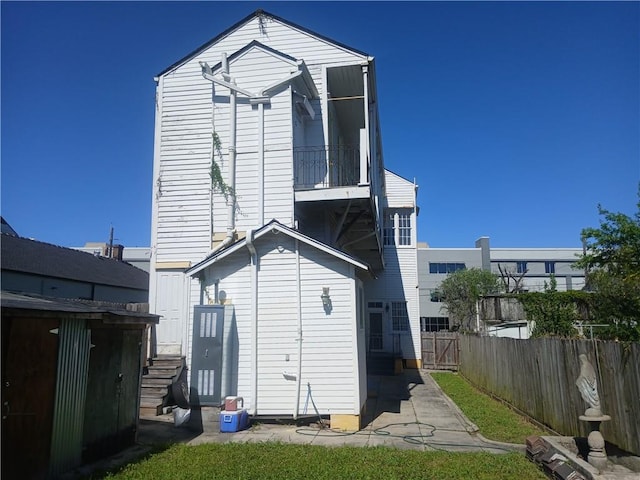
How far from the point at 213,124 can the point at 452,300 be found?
73.7ft

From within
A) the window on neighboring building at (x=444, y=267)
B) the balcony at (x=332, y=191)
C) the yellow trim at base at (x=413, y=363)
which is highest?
the window on neighboring building at (x=444, y=267)

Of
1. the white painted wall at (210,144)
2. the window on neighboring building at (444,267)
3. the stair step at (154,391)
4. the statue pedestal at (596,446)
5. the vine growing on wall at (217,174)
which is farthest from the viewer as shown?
the window on neighboring building at (444,267)

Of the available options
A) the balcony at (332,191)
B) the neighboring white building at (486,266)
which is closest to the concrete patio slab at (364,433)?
the balcony at (332,191)

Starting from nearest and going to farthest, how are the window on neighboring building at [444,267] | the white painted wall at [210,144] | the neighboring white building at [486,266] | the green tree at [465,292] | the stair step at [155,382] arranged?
the stair step at [155,382]
the white painted wall at [210,144]
the green tree at [465,292]
the neighboring white building at [486,266]
the window on neighboring building at [444,267]

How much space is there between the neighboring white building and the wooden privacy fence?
91.5 ft

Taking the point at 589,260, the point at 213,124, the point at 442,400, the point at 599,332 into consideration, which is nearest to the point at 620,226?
the point at 589,260

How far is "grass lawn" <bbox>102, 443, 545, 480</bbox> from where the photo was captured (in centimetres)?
593

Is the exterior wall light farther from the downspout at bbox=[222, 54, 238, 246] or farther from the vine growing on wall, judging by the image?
the vine growing on wall

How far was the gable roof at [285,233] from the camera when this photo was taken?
905 centimetres

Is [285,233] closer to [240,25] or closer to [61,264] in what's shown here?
[240,25]

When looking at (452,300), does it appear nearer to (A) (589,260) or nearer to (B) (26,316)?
(A) (589,260)

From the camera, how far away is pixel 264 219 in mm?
11281

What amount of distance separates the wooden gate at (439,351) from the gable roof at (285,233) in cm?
1312

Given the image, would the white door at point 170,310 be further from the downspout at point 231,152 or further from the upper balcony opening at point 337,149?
the upper balcony opening at point 337,149
